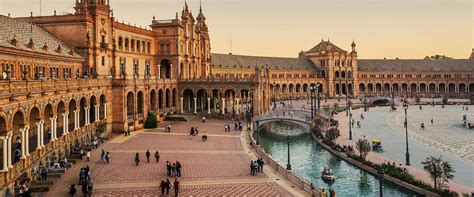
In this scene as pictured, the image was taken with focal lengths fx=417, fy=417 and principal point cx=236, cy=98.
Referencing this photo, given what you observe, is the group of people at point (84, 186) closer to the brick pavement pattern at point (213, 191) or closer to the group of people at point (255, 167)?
the brick pavement pattern at point (213, 191)

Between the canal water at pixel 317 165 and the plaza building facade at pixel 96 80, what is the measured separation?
11684mm

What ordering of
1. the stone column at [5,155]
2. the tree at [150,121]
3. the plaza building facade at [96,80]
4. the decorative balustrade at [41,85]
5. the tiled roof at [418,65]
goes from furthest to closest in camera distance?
1. the tiled roof at [418,65]
2. the tree at [150,121]
3. the plaza building facade at [96,80]
4. the decorative balustrade at [41,85]
5. the stone column at [5,155]

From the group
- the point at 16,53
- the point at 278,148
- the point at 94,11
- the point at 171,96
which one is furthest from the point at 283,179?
the point at 171,96

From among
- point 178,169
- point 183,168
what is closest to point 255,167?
point 178,169

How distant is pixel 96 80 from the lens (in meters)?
50.6

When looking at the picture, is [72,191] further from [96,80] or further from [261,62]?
[261,62]

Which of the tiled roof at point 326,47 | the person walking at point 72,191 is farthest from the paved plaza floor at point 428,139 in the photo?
the tiled roof at point 326,47

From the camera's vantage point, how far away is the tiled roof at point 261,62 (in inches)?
5192

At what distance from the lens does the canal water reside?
34844mm

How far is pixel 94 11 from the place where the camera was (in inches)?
2352

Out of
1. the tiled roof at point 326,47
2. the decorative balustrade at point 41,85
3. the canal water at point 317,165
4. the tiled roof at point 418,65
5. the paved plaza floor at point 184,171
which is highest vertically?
the tiled roof at point 326,47

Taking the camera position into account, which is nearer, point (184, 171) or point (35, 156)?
point (35, 156)

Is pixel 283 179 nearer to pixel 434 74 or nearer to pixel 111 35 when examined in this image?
pixel 111 35

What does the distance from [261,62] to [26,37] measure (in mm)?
103894
